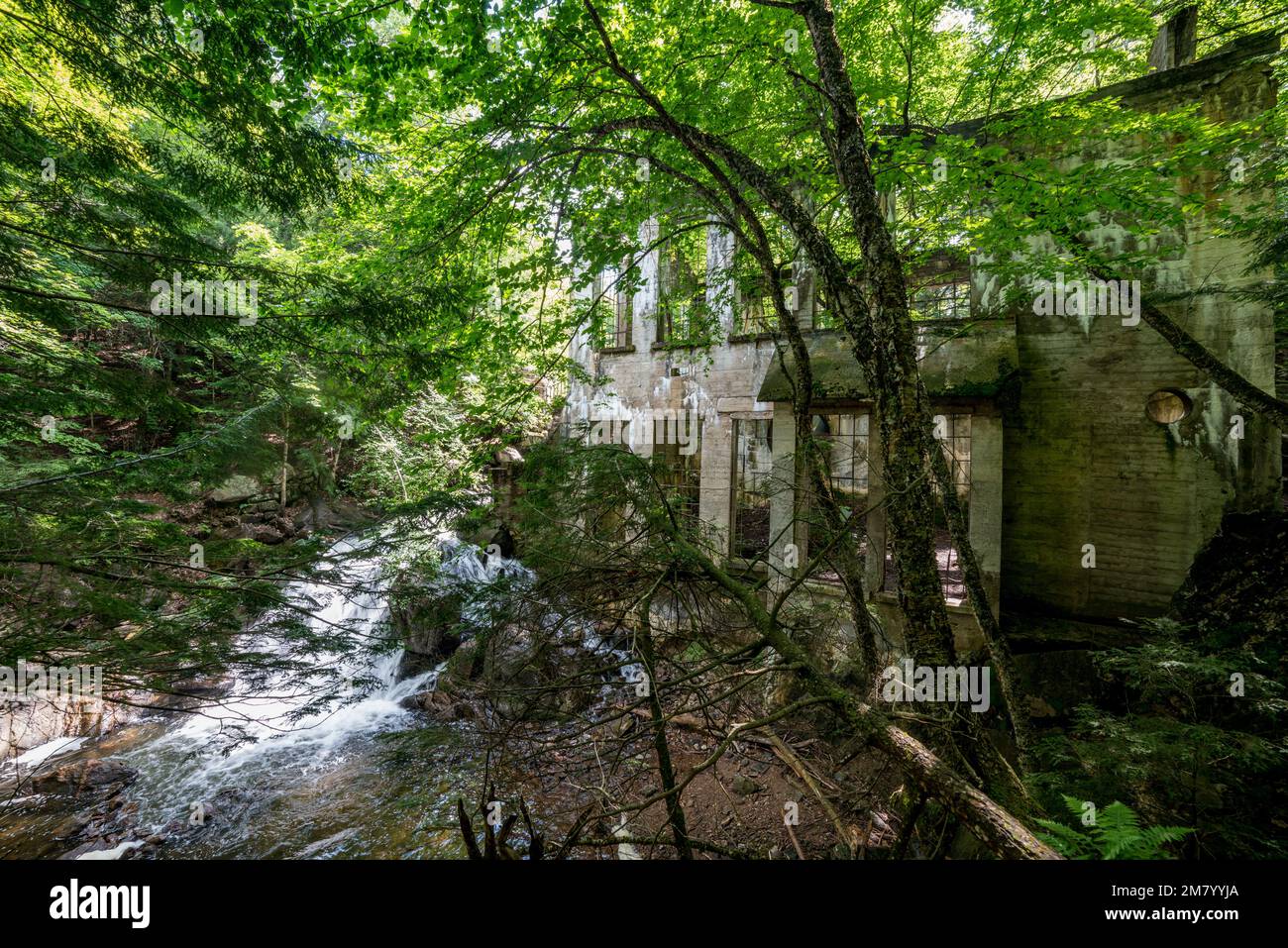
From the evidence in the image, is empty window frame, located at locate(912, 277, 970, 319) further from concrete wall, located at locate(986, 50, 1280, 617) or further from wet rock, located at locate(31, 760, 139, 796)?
wet rock, located at locate(31, 760, 139, 796)

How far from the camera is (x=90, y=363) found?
3.91 m

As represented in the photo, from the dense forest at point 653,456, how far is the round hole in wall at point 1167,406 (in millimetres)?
43

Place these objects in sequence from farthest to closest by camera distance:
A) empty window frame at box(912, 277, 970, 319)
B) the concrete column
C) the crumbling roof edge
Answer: empty window frame at box(912, 277, 970, 319) → the concrete column → the crumbling roof edge

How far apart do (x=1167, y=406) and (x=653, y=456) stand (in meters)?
7.44

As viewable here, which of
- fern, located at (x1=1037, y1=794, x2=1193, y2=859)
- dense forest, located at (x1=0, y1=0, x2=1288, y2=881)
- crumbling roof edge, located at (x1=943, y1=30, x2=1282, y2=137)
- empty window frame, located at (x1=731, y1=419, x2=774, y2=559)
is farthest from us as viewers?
empty window frame, located at (x1=731, y1=419, x2=774, y2=559)

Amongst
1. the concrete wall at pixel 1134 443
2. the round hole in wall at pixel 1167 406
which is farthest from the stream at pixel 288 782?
the round hole in wall at pixel 1167 406

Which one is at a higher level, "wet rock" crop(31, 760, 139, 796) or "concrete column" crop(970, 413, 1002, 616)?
"concrete column" crop(970, 413, 1002, 616)

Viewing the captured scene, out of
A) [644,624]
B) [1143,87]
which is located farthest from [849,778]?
[1143,87]

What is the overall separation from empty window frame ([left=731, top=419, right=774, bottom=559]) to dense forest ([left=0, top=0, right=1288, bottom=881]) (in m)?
1.84

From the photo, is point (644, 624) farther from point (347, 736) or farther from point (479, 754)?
point (347, 736)

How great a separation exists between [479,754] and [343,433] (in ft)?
16.9

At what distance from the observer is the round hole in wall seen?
6465 mm

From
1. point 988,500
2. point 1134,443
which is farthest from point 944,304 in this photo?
point 988,500

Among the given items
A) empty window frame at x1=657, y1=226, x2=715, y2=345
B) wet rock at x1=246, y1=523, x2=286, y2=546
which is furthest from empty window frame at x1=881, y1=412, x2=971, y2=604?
wet rock at x1=246, y1=523, x2=286, y2=546
